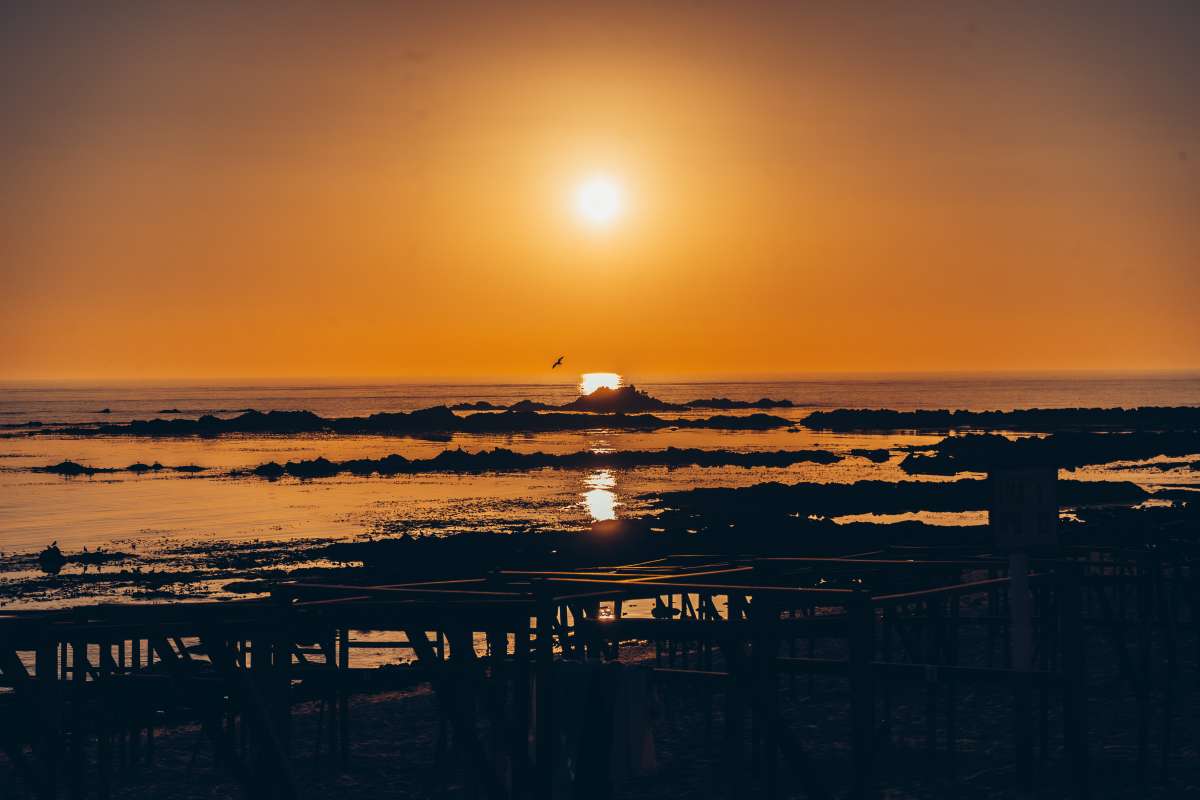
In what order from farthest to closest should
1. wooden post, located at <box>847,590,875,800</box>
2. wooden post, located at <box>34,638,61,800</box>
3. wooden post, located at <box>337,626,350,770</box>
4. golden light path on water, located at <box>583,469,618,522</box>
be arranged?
golden light path on water, located at <box>583,469,618,522</box>
wooden post, located at <box>337,626,350,770</box>
wooden post, located at <box>34,638,61,800</box>
wooden post, located at <box>847,590,875,800</box>

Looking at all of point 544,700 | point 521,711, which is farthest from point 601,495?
point 544,700

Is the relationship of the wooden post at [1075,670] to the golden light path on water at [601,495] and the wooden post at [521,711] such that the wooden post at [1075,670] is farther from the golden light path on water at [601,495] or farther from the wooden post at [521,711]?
the golden light path on water at [601,495]

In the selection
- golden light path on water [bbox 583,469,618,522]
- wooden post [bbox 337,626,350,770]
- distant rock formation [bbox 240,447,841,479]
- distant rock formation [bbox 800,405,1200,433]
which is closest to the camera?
wooden post [bbox 337,626,350,770]

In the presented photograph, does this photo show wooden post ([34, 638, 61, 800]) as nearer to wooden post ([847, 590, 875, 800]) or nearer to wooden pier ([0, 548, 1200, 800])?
wooden pier ([0, 548, 1200, 800])

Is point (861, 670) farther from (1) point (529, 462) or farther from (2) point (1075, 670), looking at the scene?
(1) point (529, 462)

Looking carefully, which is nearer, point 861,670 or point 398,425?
point 861,670

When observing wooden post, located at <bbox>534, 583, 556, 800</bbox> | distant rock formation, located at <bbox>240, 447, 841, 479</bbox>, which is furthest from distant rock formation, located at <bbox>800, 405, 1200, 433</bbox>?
wooden post, located at <bbox>534, 583, 556, 800</bbox>

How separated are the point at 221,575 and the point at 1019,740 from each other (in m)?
31.3

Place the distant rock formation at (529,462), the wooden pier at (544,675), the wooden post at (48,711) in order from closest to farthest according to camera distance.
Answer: the wooden pier at (544,675)
the wooden post at (48,711)
the distant rock formation at (529,462)

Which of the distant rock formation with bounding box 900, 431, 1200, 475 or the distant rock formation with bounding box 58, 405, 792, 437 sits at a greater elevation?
the distant rock formation with bounding box 58, 405, 792, 437

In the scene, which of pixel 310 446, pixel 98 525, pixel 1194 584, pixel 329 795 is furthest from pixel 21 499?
pixel 1194 584

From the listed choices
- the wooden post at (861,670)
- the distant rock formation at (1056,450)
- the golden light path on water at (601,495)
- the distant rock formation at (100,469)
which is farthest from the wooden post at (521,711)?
the distant rock formation at (100,469)

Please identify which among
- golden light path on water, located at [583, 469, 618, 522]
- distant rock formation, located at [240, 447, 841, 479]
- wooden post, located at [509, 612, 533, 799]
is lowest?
golden light path on water, located at [583, 469, 618, 522]

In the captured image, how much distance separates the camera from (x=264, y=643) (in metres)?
15.1
